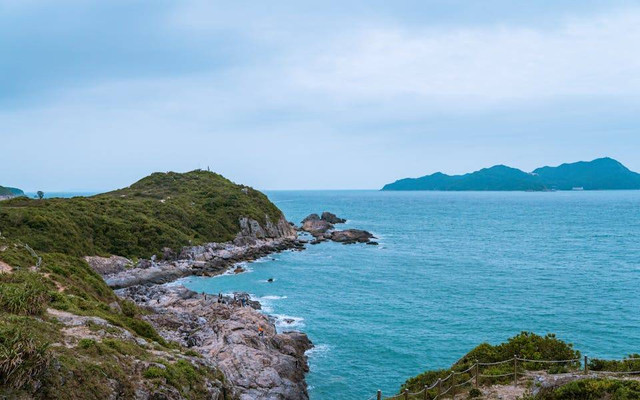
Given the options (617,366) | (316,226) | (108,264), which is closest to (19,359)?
(617,366)

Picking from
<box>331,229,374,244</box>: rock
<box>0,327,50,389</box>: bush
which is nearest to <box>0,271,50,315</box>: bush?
<box>0,327,50,389</box>: bush

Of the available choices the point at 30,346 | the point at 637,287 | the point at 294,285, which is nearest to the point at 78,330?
the point at 30,346

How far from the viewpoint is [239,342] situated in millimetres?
33531

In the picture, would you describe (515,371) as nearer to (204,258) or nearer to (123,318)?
(123,318)

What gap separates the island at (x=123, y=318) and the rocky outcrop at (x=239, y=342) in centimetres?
11

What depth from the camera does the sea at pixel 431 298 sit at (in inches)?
1457

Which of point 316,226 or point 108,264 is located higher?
point 316,226

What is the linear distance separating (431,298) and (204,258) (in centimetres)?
4305

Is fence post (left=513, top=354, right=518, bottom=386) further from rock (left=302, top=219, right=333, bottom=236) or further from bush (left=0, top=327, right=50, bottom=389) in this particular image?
rock (left=302, top=219, right=333, bottom=236)

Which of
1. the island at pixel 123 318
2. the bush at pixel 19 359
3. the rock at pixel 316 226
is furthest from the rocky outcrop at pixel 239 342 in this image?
the rock at pixel 316 226

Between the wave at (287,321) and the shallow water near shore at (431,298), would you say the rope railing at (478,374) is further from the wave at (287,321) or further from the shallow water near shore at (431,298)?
the wave at (287,321)

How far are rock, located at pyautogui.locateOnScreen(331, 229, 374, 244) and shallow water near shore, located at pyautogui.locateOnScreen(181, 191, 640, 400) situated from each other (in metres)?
5.25

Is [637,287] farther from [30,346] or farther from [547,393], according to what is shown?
[30,346]

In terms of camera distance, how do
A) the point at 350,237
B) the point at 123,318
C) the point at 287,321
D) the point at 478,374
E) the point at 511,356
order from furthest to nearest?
1. the point at 350,237
2. the point at 287,321
3. the point at 123,318
4. the point at 511,356
5. the point at 478,374
